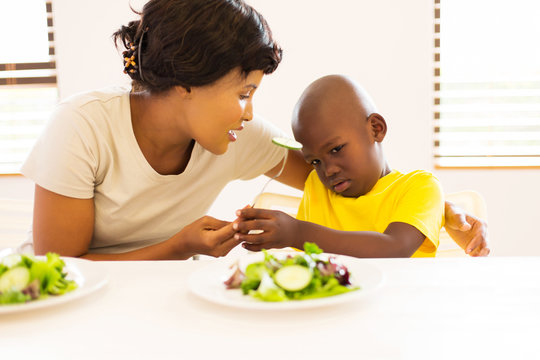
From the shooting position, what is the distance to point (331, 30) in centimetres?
284

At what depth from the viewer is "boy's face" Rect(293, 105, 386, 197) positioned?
141 centimetres

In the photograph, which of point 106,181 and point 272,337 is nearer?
point 272,337

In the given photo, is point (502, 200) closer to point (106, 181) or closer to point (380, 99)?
point (380, 99)

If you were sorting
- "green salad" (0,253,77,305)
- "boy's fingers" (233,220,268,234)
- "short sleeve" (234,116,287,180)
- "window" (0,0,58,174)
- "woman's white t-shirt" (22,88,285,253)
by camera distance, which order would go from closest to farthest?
"green salad" (0,253,77,305) < "boy's fingers" (233,220,268,234) < "woman's white t-shirt" (22,88,285,253) < "short sleeve" (234,116,287,180) < "window" (0,0,58,174)

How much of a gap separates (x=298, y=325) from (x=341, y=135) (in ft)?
2.74

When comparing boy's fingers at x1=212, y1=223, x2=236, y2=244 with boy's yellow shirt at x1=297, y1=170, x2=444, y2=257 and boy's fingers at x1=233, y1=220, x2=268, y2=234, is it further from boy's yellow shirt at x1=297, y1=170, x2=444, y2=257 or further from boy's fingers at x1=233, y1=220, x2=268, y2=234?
boy's yellow shirt at x1=297, y1=170, x2=444, y2=257

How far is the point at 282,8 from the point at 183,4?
5.77 ft

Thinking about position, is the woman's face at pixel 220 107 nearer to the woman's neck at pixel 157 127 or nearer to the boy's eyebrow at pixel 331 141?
the woman's neck at pixel 157 127

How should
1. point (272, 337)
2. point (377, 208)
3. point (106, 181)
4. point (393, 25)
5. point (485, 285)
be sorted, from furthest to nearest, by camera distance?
1. point (393, 25)
2. point (377, 208)
3. point (106, 181)
4. point (485, 285)
5. point (272, 337)

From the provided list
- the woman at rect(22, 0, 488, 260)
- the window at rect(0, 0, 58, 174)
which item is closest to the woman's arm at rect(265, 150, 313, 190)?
the woman at rect(22, 0, 488, 260)

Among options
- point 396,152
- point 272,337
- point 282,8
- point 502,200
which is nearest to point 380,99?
point 396,152

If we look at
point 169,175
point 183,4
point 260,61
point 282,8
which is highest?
point 282,8

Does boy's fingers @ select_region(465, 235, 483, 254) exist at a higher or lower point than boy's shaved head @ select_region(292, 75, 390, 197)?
lower

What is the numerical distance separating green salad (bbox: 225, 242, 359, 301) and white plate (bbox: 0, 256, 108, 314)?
195 mm
